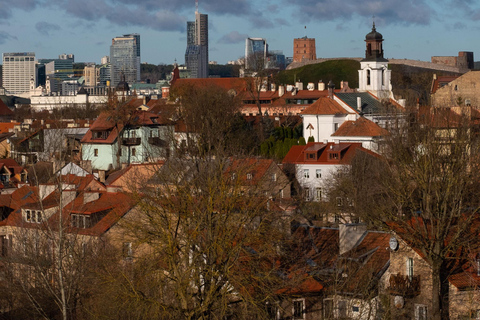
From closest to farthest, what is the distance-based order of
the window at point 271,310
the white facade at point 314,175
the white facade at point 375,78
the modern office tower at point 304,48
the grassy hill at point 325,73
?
the window at point 271,310
the white facade at point 314,175
the white facade at point 375,78
the grassy hill at point 325,73
the modern office tower at point 304,48

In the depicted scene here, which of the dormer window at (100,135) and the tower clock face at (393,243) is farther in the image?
the dormer window at (100,135)

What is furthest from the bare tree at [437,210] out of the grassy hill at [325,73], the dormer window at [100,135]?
the grassy hill at [325,73]

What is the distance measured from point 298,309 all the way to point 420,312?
2.97 meters

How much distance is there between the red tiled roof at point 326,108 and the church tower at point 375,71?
890 centimetres

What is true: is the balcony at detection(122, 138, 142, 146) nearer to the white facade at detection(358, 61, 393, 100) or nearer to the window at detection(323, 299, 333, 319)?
the white facade at detection(358, 61, 393, 100)

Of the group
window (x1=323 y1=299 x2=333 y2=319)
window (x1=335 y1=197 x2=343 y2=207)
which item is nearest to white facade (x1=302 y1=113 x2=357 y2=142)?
window (x1=335 y1=197 x2=343 y2=207)

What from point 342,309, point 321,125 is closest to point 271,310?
point 342,309

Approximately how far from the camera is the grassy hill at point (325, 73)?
12131cm

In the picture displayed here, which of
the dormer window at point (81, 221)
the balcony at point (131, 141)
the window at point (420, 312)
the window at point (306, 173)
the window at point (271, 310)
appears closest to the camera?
the window at point (271, 310)

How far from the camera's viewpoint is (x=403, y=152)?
34.3m

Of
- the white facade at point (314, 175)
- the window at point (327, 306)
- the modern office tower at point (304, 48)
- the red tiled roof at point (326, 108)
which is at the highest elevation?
the modern office tower at point (304, 48)

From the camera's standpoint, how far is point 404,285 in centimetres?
2272

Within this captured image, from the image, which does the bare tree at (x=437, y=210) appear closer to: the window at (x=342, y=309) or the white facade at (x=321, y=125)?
the window at (x=342, y=309)

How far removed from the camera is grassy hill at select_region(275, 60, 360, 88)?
121312 mm
